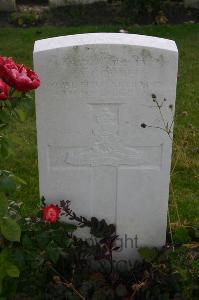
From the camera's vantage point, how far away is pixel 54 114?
3084mm

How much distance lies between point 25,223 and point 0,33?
15.3 ft

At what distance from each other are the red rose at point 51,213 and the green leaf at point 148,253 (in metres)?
0.53

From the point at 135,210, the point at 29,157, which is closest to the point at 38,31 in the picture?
the point at 29,157

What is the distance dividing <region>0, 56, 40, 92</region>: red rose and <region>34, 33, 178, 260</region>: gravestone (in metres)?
0.25

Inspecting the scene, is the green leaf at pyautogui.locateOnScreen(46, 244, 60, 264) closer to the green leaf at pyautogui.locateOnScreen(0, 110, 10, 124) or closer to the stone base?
the green leaf at pyautogui.locateOnScreen(0, 110, 10, 124)

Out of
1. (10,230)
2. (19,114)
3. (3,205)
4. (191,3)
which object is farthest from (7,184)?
(191,3)

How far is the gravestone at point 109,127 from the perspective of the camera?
9.76 ft

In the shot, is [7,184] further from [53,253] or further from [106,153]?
[106,153]

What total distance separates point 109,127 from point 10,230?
702mm

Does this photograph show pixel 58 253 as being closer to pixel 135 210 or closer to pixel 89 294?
pixel 89 294

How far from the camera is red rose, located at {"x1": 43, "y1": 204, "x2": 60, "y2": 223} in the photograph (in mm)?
3092

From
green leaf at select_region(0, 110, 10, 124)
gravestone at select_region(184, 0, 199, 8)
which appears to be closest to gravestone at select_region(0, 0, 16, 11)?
gravestone at select_region(184, 0, 199, 8)

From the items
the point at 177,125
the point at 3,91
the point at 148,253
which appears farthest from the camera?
the point at 177,125

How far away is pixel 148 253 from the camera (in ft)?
10.9
